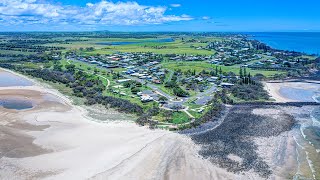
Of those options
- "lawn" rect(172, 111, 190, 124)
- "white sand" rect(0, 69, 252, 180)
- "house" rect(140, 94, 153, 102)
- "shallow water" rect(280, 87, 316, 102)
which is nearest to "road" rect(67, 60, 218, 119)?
"lawn" rect(172, 111, 190, 124)

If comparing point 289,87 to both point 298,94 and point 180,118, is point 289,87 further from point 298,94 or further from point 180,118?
point 180,118

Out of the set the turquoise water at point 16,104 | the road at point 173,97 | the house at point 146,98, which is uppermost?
the house at point 146,98

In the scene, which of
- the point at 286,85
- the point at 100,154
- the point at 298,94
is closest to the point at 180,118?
the point at 100,154

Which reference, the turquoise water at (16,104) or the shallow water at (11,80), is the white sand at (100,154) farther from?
the shallow water at (11,80)

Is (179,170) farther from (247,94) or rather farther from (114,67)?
(114,67)

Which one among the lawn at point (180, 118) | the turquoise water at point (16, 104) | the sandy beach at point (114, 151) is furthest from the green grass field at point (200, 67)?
the turquoise water at point (16, 104)
